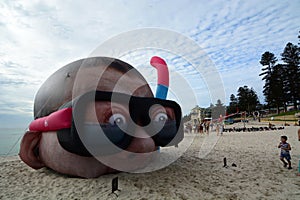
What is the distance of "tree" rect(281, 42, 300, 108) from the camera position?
A: 3944cm

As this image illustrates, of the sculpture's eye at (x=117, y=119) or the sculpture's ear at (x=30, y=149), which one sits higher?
the sculpture's eye at (x=117, y=119)

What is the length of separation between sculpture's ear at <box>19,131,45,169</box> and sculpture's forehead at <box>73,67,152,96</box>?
174cm

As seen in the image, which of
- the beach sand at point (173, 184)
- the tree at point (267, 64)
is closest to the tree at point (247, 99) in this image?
the tree at point (267, 64)

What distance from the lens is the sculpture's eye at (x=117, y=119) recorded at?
151 inches

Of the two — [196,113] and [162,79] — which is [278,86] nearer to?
[196,113]

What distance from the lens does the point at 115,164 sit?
431 cm

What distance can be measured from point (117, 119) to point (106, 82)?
1134 mm

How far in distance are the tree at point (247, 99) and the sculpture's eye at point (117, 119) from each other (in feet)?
187

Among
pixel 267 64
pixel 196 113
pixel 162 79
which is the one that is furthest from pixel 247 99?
pixel 162 79

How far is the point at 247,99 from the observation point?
183 feet

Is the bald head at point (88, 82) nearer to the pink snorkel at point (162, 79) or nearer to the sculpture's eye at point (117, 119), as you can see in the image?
the pink snorkel at point (162, 79)

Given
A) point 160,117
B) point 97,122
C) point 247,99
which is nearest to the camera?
point 97,122

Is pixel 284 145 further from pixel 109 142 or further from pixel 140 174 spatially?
pixel 109 142

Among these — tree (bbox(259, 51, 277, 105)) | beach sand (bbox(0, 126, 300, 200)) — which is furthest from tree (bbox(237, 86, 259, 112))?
beach sand (bbox(0, 126, 300, 200))
